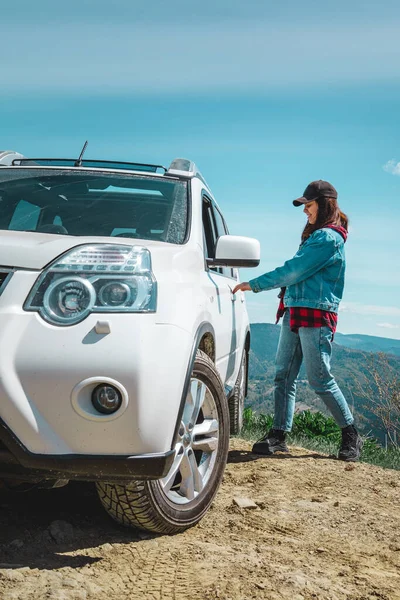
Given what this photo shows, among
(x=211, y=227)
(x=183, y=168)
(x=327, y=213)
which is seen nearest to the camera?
(x=183, y=168)

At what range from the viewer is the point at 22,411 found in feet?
8.10

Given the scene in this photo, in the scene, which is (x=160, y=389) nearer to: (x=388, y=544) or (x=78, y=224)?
(x=78, y=224)

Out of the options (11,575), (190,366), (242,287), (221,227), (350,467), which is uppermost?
(221,227)

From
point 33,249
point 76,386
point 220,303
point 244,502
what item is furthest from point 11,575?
point 220,303

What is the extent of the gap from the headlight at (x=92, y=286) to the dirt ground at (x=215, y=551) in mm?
1000

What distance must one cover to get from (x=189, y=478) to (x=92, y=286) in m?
1.13

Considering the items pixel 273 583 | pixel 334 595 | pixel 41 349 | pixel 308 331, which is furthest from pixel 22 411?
pixel 308 331

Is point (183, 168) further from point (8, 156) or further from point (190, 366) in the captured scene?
point (190, 366)

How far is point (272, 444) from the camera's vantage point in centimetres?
576

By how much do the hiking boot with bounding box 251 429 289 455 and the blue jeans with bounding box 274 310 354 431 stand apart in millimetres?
61

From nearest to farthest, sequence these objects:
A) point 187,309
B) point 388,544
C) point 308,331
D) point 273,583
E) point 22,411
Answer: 1. point 22,411
2. point 273,583
3. point 187,309
4. point 388,544
5. point 308,331

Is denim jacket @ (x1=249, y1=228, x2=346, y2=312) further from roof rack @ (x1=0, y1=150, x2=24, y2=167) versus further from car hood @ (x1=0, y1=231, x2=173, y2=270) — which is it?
car hood @ (x1=0, y1=231, x2=173, y2=270)

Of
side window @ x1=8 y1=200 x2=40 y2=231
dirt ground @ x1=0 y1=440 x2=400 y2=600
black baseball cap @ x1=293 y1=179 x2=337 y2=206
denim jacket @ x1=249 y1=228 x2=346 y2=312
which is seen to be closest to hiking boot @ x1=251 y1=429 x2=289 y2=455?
denim jacket @ x1=249 y1=228 x2=346 y2=312

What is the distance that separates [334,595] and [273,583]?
24cm
